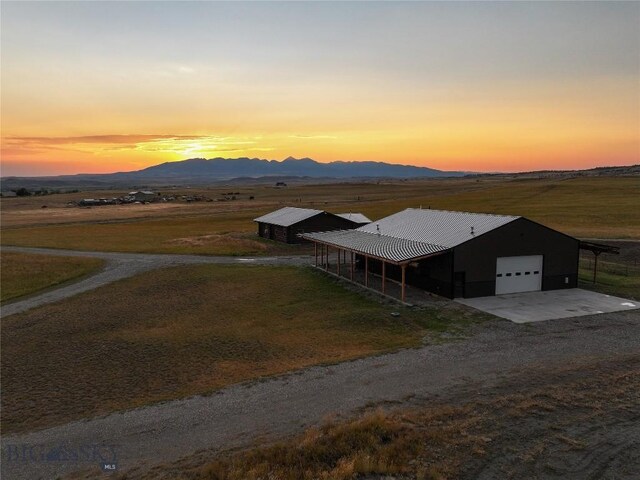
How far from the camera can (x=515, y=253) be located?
1160 inches

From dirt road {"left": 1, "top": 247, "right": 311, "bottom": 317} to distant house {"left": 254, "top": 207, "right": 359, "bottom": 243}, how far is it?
24.0ft

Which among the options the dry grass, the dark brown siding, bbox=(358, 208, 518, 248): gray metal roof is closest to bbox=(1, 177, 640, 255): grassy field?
bbox=(358, 208, 518, 248): gray metal roof

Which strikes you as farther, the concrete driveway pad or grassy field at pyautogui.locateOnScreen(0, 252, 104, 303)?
grassy field at pyautogui.locateOnScreen(0, 252, 104, 303)

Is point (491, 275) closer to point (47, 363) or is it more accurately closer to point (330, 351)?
point (330, 351)

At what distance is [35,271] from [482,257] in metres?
35.4

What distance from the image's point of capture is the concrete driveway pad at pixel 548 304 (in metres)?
24.8

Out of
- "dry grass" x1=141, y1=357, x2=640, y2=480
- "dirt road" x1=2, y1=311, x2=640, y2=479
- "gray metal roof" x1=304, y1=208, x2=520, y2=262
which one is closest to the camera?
"dry grass" x1=141, y1=357, x2=640, y2=480

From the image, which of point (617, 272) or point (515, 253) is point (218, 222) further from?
point (617, 272)

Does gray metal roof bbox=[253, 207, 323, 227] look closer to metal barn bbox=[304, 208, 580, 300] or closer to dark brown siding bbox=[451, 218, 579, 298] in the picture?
metal barn bbox=[304, 208, 580, 300]

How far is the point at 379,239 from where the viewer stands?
35438 millimetres

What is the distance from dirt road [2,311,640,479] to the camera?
12.9m

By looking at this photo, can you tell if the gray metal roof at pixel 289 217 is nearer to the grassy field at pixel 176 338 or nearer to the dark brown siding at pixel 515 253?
the grassy field at pixel 176 338

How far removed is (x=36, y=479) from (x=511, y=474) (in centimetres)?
1103

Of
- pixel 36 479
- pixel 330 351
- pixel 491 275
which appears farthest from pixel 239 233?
pixel 36 479
